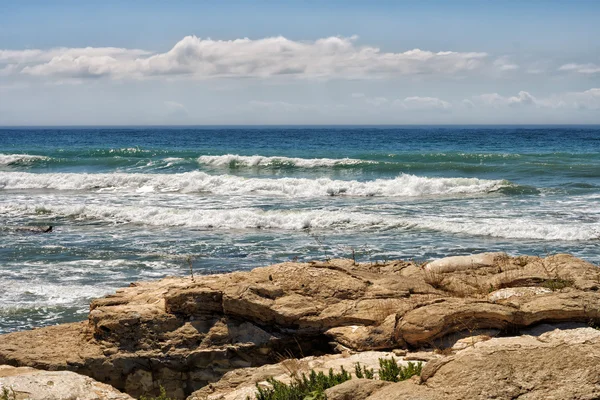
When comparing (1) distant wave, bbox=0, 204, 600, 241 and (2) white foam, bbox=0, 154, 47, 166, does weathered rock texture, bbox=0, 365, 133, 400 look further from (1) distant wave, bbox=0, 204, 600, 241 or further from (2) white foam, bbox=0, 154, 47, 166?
(2) white foam, bbox=0, 154, 47, 166

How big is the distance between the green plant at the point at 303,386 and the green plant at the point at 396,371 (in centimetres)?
31

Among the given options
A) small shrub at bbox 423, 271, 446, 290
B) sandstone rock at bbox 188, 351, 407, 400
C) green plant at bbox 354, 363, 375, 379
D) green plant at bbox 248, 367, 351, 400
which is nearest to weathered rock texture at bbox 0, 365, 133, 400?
sandstone rock at bbox 188, 351, 407, 400

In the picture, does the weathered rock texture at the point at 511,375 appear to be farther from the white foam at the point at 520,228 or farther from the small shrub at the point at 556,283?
the white foam at the point at 520,228

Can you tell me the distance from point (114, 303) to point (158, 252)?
763 centimetres

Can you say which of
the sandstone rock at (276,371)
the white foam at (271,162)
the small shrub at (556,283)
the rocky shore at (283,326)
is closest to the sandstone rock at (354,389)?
the sandstone rock at (276,371)

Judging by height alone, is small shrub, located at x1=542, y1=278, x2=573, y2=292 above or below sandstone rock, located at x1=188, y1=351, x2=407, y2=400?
above

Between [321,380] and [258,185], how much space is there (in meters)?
23.3

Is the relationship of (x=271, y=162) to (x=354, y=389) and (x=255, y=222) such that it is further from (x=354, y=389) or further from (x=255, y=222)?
(x=354, y=389)

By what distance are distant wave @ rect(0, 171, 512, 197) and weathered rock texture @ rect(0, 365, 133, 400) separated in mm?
20548

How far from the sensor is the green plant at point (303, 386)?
557 centimetres

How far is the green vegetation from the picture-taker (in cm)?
562

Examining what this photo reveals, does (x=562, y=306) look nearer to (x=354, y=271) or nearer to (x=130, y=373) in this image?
(x=354, y=271)

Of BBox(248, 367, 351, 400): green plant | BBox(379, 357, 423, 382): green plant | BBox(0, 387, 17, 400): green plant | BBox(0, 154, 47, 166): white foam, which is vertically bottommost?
BBox(0, 154, 47, 166): white foam

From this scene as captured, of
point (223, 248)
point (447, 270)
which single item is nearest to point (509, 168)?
point (223, 248)
